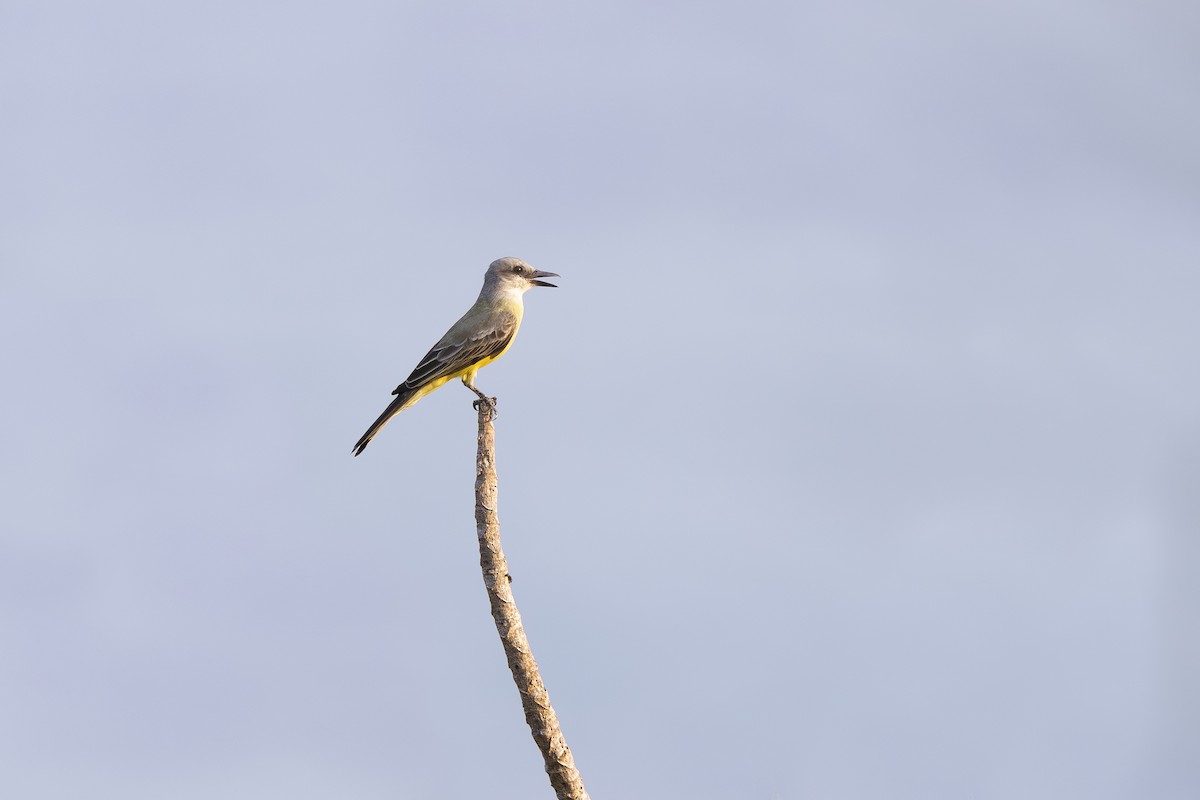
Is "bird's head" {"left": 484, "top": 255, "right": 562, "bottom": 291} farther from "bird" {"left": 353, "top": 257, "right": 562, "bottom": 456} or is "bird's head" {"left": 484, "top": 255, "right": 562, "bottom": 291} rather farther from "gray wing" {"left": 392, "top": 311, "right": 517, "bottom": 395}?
"gray wing" {"left": 392, "top": 311, "right": 517, "bottom": 395}

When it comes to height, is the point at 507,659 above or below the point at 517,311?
below

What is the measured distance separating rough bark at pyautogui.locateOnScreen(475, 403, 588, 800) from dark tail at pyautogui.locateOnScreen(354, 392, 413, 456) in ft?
14.8

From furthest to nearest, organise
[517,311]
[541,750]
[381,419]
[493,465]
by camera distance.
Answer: [517,311] → [381,419] → [493,465] → [541,750]

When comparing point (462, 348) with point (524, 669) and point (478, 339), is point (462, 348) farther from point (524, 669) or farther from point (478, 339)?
point (524, 669)

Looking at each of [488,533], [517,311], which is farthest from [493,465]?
[517,311]

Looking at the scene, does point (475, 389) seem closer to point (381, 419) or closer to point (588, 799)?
point (381, 419)

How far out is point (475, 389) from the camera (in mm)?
18094

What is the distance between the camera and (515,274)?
65.6 feet

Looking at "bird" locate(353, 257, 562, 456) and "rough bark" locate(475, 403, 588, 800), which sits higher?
"bird" locate(353, 257, 562, 456)

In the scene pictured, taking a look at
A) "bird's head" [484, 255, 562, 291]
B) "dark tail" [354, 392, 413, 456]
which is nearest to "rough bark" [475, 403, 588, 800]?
"dark tail" [354, 392, 413, 456]

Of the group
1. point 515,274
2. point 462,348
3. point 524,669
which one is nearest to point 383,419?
point 462,348

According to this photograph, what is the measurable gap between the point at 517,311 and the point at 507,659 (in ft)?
27.0

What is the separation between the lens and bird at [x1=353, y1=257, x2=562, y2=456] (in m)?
17.8

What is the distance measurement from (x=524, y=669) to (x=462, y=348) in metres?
7.24
